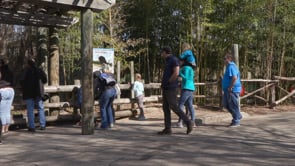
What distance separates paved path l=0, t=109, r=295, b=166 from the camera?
564 cm

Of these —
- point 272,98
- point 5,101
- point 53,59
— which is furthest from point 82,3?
point 272,98

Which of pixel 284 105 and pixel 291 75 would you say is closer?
pixel 284 105

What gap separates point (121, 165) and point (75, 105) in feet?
16.4

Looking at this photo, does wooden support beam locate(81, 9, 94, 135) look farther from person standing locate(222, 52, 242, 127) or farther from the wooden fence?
person standing locate(222, 52, 242, 127)

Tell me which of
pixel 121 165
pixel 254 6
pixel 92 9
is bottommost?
pixel 121 165

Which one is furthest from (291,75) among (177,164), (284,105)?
(177,164)

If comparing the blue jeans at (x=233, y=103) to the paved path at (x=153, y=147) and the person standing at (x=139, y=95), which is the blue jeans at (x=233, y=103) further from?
the person standing at (x=139, y=95)

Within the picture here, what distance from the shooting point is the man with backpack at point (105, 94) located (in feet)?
29.1

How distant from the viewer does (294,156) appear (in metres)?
5.82

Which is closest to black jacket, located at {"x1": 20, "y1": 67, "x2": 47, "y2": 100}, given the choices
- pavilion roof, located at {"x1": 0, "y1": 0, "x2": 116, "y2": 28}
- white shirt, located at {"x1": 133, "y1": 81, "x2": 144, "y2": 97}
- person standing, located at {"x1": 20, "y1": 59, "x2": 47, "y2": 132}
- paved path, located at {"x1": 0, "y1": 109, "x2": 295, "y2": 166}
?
person standing, located at {"x1": 20, "y1": 59, "x2": 47, "y2": 132}

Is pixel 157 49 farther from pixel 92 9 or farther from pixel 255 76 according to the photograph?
pixel 92 9

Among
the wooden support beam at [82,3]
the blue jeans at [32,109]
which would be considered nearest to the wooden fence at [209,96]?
the blue jeans at [32,109]

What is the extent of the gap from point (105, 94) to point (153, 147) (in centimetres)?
257

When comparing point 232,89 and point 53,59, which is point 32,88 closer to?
point 53,59
